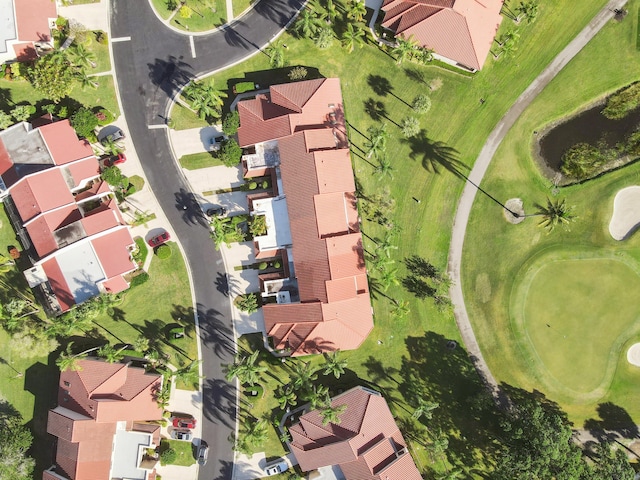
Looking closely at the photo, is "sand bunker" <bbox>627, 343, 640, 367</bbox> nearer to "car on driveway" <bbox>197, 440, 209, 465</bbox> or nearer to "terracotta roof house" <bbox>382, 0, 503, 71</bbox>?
"terracotta roof house" <bbox>382, 0, 503, 71</bbox>

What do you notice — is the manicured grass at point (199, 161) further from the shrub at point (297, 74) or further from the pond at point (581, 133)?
the pond at point (581, 133)

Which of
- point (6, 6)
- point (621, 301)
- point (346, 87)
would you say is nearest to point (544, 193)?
point (621, 301)

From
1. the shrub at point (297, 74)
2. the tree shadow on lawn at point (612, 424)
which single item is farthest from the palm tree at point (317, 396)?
the shrub at point (297, 74)

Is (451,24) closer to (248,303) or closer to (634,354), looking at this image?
(248,303)

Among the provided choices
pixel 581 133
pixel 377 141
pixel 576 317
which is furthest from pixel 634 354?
pixel 377 141

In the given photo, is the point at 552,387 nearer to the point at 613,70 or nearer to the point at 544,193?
the point at 544,193
